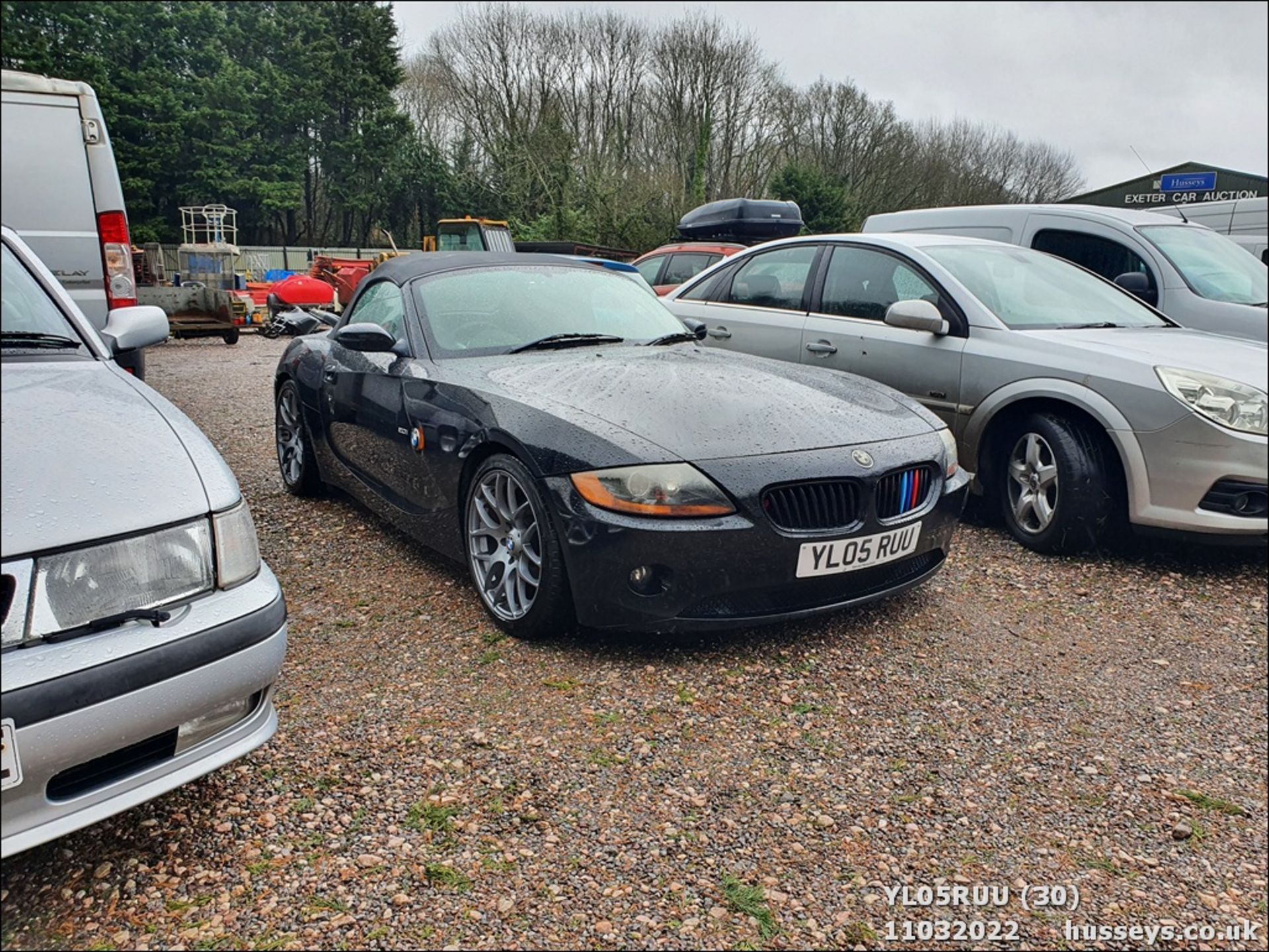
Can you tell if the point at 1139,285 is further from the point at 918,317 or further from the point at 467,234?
the point at 467,234

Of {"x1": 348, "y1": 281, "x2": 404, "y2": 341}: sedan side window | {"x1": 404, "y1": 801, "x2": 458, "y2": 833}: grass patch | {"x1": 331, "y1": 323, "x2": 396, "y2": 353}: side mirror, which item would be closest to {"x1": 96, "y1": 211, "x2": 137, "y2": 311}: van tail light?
{"x1": 331, "y1": 323, "x2": 396, "y2": 353}: side mirror

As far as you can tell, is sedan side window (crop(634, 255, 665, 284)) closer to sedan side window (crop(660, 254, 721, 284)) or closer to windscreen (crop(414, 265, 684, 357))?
sedan side window (crop(660, 254, 721, 284))

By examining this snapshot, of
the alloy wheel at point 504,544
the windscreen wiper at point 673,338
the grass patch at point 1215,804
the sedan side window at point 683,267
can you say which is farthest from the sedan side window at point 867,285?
the sedan side window at point 683,267

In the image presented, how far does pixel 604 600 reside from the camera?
8.51 feet

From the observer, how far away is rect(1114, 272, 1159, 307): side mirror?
5.61 m

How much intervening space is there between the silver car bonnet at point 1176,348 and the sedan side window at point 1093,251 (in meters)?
2.05

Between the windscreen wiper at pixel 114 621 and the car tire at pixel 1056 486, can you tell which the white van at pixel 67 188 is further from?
the car tire at pixel 1056 486

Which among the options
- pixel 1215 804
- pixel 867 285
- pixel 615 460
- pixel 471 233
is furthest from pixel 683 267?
pixel 1215 804

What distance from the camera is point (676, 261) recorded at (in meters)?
10.7

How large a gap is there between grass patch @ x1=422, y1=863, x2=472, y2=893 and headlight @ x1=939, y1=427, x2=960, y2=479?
211 centimetres

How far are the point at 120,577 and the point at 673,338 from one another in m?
2.71

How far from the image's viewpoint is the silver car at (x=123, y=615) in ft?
4.07

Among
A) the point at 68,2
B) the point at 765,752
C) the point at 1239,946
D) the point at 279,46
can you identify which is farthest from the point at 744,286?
the point at 68,2

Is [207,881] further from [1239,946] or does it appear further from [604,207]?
[604,207]
